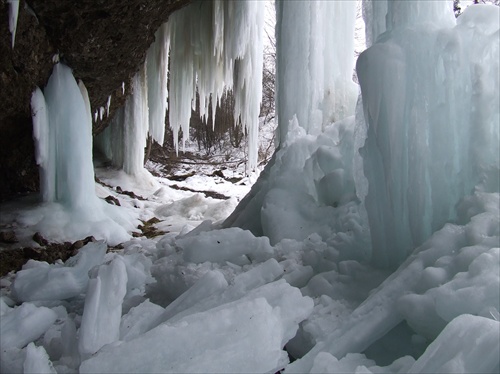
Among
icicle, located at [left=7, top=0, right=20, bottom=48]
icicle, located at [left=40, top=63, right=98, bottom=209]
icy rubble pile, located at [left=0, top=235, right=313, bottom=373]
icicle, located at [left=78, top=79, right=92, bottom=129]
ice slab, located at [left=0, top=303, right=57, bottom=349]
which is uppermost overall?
icicle, located at [left=7, top=0, right=20, bottom=48]

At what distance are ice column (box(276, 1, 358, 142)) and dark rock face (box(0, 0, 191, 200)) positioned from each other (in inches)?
60.3

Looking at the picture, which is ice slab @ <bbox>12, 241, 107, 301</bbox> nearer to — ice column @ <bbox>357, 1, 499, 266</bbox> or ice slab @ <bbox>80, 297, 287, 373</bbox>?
ice slab @ <bbox>80, 297, 287, 373</bbox>

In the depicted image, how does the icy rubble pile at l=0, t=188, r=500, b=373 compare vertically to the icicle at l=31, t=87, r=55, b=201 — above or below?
below

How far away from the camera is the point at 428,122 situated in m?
1.62

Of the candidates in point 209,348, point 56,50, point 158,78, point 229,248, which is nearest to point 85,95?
point 56,50

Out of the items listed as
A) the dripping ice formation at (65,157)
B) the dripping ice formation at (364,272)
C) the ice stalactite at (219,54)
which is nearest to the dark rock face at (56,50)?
the dripping ice formation at (65,157)

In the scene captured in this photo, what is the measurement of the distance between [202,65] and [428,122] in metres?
4.61

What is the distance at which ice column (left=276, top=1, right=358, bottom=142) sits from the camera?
321cm

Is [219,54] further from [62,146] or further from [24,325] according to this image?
[24,325]

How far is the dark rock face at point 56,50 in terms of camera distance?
368 cm

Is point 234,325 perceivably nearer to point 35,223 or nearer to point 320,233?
point 320,233

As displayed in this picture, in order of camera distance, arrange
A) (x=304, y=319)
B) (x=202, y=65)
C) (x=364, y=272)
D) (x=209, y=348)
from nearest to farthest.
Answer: (x=209, y=348), (x=304, y=319), (x=364, y=272), (x=202, y=65)

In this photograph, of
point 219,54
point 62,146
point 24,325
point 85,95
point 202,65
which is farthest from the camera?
point 202,65

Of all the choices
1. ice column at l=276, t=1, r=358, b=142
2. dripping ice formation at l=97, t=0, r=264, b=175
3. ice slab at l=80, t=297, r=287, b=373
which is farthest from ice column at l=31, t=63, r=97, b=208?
ice slab at l=80, t=297, r=287, b=373
